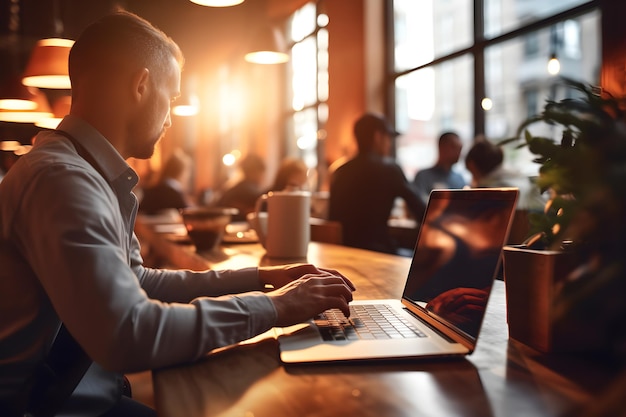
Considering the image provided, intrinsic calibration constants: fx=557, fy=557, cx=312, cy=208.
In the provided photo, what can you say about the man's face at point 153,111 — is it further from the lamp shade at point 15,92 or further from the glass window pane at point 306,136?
the glass window pane at point 306,136

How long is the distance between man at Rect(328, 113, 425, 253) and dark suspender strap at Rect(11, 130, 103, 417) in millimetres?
2557

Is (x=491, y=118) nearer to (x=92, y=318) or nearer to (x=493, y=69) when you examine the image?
(x=493, y=69)

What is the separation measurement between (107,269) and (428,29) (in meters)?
5.24

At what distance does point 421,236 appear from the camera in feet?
3.85

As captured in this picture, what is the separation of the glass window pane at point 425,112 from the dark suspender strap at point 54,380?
481 cm

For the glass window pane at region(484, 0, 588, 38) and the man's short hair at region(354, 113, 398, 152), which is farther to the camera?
the glass window pane at region(484, 0, 588, 38)

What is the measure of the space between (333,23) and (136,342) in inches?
238

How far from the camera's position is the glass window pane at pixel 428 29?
492cm

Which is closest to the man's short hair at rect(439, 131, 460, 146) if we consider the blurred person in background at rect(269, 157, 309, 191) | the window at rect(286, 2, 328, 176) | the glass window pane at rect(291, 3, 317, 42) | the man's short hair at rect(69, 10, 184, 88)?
the blurred person in background at rect(269, 157, 309, 191)

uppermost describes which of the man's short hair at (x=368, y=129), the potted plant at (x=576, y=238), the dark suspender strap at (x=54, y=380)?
A: the man's short hair at (x=368, y=129)

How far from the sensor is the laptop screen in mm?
807

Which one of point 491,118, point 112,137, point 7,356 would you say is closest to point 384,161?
point 491,118

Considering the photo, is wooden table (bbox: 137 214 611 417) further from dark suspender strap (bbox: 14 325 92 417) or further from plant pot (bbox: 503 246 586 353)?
dark suspender strap (bbox: 14 325 92 417)

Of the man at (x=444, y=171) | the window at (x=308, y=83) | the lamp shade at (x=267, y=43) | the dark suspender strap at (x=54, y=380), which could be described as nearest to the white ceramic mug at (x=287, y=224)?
the dark suspender strap at (x=54, y=380)
